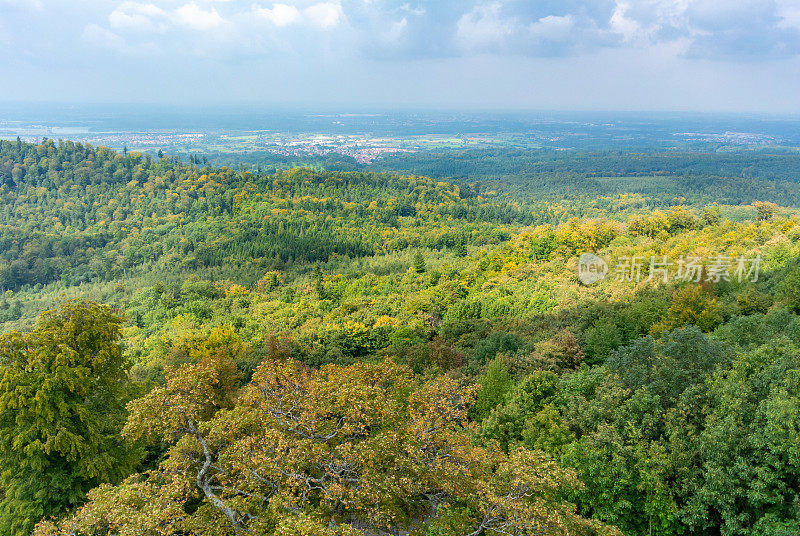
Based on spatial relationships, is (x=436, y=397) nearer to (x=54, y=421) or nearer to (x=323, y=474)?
(x=323, y=474)

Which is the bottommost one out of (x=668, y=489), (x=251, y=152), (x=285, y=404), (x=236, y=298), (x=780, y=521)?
(x=236, y=298)

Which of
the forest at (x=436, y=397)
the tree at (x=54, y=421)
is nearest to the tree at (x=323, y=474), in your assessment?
the forest at (x=436, y=397)

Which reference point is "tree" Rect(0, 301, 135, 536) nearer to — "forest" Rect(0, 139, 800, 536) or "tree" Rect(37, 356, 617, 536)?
"forest" Rect(0, 139, 800, 536)

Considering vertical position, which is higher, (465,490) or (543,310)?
(465,490)

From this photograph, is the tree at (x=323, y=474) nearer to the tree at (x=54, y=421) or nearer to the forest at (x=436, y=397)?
the forest at (x=436, y=397)

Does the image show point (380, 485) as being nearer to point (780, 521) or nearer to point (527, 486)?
point (527, 486)

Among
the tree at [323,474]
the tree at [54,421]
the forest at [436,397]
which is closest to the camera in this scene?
the tree at [323,474]

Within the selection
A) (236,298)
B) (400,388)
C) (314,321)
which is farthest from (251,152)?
(400,388)
